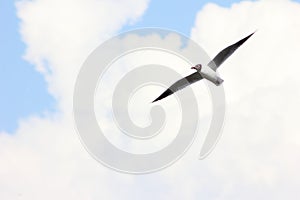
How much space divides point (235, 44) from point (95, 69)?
22.8 metres

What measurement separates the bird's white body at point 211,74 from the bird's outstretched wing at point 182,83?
9.50ft

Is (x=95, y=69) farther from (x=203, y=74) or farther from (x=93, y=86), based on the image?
(x=203, y=74)

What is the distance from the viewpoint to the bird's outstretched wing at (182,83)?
588 ft

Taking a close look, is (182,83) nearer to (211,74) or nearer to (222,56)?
(211,74)

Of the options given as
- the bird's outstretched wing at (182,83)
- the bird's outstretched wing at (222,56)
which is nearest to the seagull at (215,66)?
the bird's outstretched wing at (222,56)

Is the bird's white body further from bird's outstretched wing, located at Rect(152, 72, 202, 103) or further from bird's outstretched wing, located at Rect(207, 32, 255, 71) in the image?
bird's outstretched wing, located at Rect(152, 72, 202, 103)

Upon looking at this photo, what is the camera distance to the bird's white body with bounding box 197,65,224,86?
174 metres

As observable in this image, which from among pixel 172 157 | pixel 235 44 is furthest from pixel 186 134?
pixel 235 44

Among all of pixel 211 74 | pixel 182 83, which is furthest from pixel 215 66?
pixel 182 83

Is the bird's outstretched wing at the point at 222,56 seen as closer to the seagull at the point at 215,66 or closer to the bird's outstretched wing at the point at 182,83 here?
the seagull at the point at 215,66

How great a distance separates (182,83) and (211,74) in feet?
30.6

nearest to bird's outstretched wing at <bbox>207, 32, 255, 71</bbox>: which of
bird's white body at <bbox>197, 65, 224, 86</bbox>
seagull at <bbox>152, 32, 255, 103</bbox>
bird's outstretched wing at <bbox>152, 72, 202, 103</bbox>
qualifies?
seagull at <bbox>152, 32, 255, 103</bbox>

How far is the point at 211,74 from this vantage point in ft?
573

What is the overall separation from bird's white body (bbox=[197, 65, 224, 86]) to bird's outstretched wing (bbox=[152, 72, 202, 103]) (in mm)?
2895
